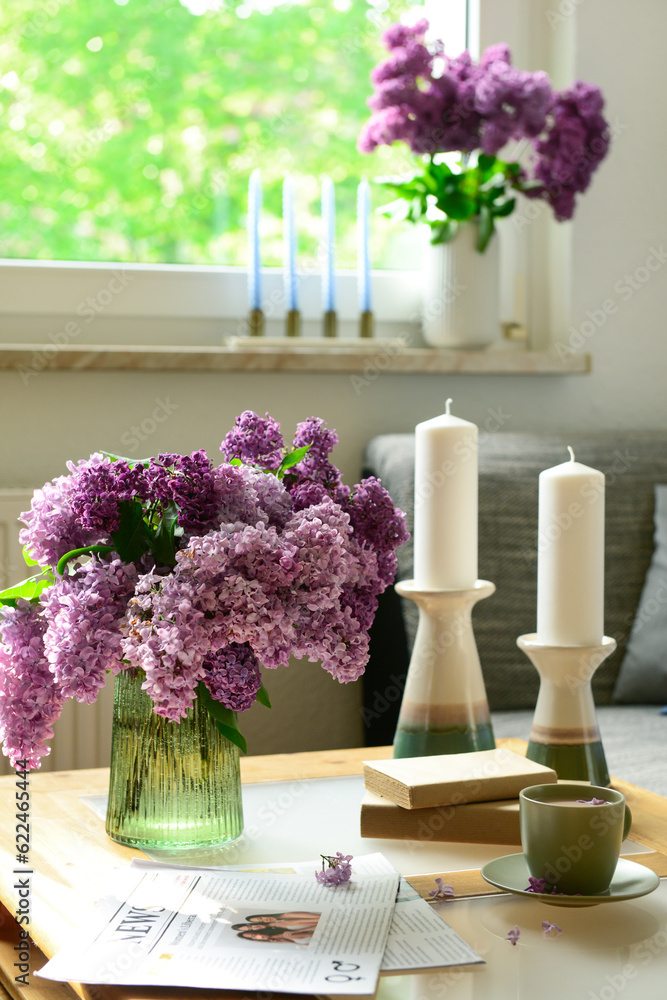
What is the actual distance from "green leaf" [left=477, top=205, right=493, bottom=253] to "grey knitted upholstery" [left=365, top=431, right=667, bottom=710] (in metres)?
0.38

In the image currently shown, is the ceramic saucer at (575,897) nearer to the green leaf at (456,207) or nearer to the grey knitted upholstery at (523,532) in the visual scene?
the grey knitted upholstery at (523,532)

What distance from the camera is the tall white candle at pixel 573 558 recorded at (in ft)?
3.29

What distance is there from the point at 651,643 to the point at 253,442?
1.01m

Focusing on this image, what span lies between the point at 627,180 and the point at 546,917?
5.70 feet

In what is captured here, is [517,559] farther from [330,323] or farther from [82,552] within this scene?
[82,552]

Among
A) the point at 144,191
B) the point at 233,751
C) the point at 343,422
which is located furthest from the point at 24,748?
the point at 144,191

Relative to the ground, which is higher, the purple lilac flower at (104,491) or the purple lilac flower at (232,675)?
the purple lilac flower at (104,491)

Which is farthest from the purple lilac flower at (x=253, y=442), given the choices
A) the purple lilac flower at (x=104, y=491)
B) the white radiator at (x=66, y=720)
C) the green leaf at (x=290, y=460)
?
the white radiator at (x=66, y=720)

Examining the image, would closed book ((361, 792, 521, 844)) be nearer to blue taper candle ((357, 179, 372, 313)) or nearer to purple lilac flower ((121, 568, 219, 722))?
purple lilac flower ((121, 568, 219, 722))

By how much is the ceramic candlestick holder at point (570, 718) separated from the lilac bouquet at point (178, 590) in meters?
0.21

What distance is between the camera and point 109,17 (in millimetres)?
1954

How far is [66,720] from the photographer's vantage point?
1713 millimetres

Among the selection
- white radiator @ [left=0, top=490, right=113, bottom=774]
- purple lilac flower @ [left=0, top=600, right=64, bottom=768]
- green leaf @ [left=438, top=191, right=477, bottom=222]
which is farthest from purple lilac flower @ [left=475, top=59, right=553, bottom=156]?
purple lilac flower @ [left=0, top=600, right=64, bottom=768]

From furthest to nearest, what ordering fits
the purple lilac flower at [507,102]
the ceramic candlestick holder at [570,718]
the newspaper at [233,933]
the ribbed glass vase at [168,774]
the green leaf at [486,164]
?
1. the green leaf at [486,164]
2. the purple lilac flower at [507,102]
3. the ceramic candlestick holder at [570,718]
4. the ribbed glass vase at [168,774]
5. the newspaper at [233,933]
